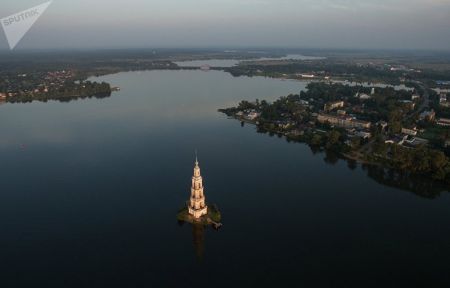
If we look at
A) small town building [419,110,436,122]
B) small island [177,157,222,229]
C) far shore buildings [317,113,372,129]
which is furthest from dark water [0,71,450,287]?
small town building [419,110,436,122]

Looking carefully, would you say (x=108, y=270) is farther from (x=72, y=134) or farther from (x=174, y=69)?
(x=174, y=69)

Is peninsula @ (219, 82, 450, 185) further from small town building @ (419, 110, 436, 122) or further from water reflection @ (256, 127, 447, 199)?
water reflection @ (256, 127, 447, 199)

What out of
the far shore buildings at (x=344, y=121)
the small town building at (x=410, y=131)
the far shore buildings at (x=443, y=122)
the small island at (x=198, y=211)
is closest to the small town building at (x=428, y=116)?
the far shore buildings at (x=443, y=122)

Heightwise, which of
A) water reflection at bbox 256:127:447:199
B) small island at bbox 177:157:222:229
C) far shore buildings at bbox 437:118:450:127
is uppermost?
small island at bbox 177:157:222:229

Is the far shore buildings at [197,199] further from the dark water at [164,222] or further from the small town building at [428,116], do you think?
the small town building at [428,116]

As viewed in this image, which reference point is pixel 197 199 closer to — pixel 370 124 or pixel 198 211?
pixel 198 211

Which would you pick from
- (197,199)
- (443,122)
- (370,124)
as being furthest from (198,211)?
(443,122)
